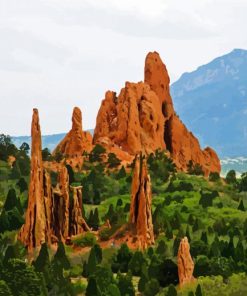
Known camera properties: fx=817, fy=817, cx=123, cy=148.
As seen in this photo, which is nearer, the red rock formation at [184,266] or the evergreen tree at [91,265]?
the red rock formation at [184,266]

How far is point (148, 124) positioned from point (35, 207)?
6484cm

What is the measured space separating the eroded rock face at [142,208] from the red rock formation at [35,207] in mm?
10042

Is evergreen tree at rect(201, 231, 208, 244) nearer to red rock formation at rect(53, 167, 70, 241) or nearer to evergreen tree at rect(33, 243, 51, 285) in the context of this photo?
red rock formation at rect(53, 167, 70, 241)

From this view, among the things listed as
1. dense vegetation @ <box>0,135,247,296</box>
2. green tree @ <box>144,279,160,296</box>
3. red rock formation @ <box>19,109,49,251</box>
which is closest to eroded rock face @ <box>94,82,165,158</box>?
dense vegetation @ <box>0,135,247,296</box>

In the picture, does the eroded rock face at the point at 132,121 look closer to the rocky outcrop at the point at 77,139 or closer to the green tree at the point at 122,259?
the rocky outcrop at the point at 77,139

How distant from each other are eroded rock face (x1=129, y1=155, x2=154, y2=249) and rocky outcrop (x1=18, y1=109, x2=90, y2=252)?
6.00m

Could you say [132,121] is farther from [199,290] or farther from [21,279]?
[199,290]

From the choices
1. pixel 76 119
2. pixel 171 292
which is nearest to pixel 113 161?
pixel 76 119

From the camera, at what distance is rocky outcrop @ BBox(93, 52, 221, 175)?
145 m

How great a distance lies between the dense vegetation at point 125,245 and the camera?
6481 cm

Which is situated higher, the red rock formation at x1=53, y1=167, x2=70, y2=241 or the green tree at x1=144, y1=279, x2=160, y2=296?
the red rock formation at x1=53, y1=167, x2=70, y2=241

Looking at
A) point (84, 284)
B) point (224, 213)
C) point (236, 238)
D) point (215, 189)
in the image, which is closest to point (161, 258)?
point (84, 284)

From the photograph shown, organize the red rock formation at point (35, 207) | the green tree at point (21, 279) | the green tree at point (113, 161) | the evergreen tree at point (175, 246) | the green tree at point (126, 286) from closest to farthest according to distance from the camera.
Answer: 1. the green tree at point (21, 279)
2. the green tree at point (126, 286)
3. the evergreen tree at point (175, 246)
4. the red rock formation at point (35, 207)
5. the green tree at point (113, 161)

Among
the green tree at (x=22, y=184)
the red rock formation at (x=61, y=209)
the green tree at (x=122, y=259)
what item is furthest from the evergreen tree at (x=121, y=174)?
the green tree at (x=122, y=259)
